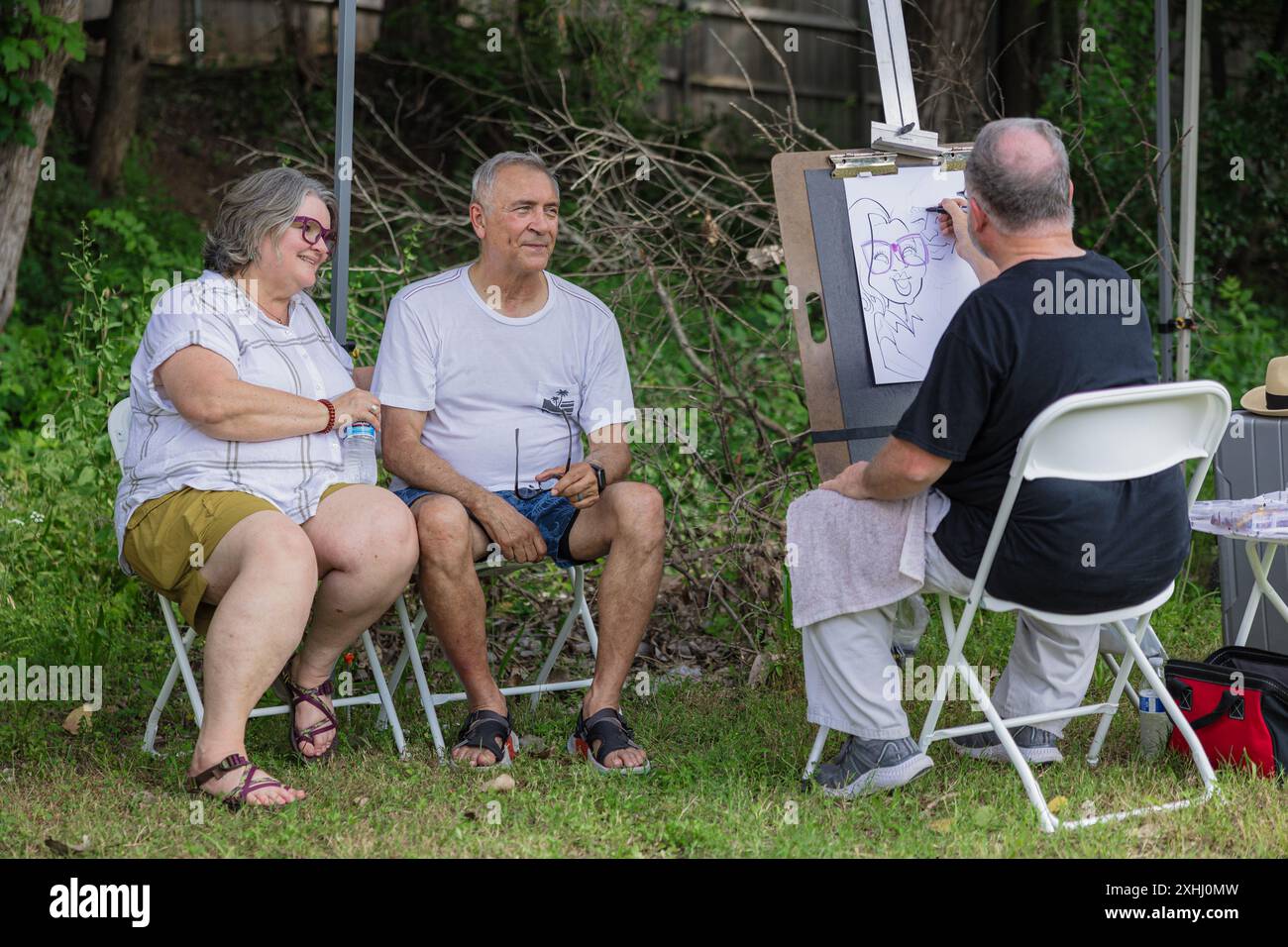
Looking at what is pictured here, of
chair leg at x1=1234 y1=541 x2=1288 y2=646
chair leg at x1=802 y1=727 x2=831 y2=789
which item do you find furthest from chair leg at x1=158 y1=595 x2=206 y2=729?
chair leg at x1=1234 y1=541 x2=1288 y2=646

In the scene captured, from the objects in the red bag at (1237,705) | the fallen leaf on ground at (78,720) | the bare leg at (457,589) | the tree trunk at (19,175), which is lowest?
the fallen leaf on ground at (78,720)

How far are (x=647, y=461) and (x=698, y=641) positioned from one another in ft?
2.16

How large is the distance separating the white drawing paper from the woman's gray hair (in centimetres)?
142

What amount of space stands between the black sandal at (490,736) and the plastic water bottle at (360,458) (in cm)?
68

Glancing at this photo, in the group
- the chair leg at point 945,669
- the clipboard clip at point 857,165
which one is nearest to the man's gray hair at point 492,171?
the clipboard clip at point 857,165

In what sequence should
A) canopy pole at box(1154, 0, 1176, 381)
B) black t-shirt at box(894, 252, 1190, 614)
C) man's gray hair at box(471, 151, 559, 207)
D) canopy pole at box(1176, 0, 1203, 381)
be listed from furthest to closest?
canopy pole at box(1176, 0, 1203, 381)
canopy pole at box(1154, 0, 1176, 381)
man's gray hair at box(471, 151, 559, 207)
black t-shirt at box(894, 252, 1190, 614)

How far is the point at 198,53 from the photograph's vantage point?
1121 centimetres

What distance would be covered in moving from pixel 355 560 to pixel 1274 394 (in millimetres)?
2514

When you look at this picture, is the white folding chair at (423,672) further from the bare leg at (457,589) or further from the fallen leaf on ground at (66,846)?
the fallen leaf on ground at (66,846)

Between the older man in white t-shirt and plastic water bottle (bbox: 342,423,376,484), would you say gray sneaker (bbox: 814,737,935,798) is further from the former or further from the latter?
plastic water bottle (bbox: 342,423,376,484)

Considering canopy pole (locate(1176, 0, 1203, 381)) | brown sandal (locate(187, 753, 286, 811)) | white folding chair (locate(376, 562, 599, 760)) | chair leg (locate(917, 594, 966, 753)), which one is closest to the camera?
chair leg (locate(917, 594, 966, 753))

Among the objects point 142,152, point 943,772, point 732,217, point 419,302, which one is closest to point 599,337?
point 419,302

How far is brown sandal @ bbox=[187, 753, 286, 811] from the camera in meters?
2.97

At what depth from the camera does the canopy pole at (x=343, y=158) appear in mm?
3586
